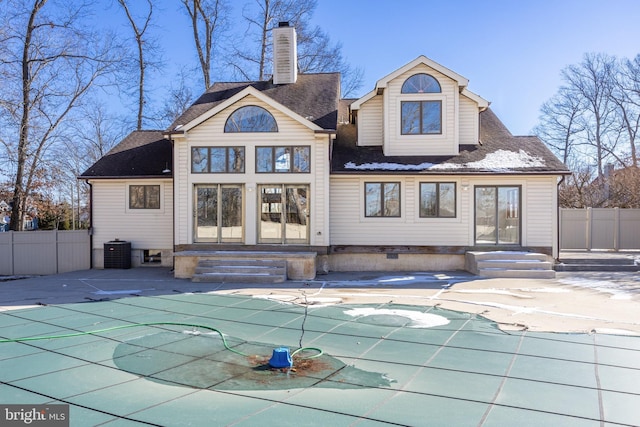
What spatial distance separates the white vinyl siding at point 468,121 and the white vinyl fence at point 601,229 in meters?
7.81

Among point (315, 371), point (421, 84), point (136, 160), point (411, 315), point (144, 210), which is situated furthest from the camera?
point (136, 160)

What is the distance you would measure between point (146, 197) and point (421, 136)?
30.8ft

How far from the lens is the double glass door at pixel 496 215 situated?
14633 mm

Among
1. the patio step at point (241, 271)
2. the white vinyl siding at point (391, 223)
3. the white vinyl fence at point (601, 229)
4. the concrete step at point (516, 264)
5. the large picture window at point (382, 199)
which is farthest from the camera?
the white vinyl fence at point (601, 229)

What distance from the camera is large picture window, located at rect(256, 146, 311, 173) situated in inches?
557

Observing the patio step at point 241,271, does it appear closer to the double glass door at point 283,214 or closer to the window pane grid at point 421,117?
the double glass door at point 283,214

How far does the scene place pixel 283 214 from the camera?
46.8 feet

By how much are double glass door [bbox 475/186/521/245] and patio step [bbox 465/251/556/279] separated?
0.76 m

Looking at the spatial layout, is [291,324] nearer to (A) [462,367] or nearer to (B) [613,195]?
(A) [462,367]

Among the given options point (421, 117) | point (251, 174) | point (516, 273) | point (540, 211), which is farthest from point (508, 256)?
point (251, 174)

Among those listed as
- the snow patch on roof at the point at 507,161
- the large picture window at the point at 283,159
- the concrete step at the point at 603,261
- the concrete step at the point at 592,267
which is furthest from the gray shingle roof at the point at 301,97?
the concrete step at the point at 603,261

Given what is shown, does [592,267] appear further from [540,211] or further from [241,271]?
[241,271]

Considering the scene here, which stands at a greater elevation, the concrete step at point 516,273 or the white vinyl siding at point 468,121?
the white vinyl siding at point 468,121

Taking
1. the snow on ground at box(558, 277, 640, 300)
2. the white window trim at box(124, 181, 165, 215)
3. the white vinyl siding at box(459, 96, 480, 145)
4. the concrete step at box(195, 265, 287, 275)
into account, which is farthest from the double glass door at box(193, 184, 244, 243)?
the snow on ground at box(558, 277, 640, 300)
